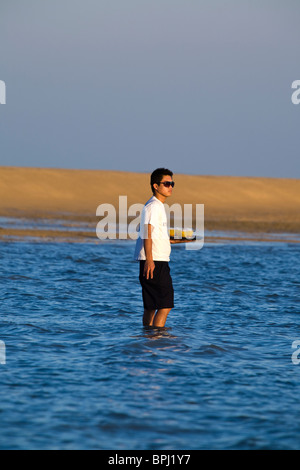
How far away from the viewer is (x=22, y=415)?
218 inches

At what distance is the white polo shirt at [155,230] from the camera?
7.94 meters

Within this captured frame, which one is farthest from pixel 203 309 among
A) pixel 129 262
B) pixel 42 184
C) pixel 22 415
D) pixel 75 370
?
pixel 42 184

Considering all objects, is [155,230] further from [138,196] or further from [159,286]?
[138,196]

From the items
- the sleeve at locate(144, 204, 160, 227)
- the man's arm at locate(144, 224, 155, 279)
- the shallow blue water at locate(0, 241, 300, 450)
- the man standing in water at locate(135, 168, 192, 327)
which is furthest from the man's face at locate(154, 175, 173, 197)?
the shallow blue water at locate(0, 241, 300, 450)

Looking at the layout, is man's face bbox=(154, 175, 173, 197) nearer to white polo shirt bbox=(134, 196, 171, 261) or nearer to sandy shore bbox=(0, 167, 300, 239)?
white polo shirt bbox=(134, 196, 171, 261)

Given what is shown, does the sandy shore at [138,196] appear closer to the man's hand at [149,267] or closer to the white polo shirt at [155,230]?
the white polo shirt at [155,230]

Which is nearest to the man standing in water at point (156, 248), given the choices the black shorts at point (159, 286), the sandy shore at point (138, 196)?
the black shorts at point (159, 286)

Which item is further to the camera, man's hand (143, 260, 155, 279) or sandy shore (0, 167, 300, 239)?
sandy shore (0, 167, 300, 239)

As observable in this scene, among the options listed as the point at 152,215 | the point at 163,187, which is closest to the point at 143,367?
the point at 152,215

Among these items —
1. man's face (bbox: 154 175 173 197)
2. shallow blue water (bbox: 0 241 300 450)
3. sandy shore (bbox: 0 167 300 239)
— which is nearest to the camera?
shallow blue water (bbox: 0 241 300 450)

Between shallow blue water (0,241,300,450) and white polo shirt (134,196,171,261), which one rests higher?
white polo shirt (134,196,171,261)

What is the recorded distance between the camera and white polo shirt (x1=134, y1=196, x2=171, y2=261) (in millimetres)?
7938

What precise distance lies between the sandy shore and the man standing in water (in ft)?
55.4

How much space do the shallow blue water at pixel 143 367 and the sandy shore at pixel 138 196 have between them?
1408 centimetres
